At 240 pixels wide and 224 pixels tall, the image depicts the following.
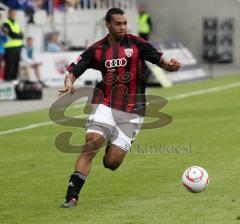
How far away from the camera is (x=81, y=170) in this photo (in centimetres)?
981

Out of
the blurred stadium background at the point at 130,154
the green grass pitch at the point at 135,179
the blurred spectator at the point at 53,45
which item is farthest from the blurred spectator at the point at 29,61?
the green grass pitch at the point at 135,179

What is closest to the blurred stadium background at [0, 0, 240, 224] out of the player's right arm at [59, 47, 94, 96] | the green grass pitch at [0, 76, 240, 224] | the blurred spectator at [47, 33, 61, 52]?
the green grass pitch at [0, 76, 240, 224]

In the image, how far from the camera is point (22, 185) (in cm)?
1144

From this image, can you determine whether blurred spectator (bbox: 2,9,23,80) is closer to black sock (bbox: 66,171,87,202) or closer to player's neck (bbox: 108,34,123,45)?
player's neck (bbox: 108,34,123,45)

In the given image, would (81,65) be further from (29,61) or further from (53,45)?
(53,45)

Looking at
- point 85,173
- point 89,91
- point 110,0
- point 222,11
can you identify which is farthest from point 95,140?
point 222,11

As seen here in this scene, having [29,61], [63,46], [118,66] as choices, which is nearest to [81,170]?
[118,66]

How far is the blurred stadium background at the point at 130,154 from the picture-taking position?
957 centimetres

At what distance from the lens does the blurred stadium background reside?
9.57m

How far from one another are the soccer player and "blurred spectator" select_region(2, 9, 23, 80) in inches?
636

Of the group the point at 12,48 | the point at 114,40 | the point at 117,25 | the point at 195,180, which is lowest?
the point at 12,48

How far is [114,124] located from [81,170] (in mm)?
707

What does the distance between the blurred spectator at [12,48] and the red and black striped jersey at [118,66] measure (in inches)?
637

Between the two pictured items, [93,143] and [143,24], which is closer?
[93,143]
